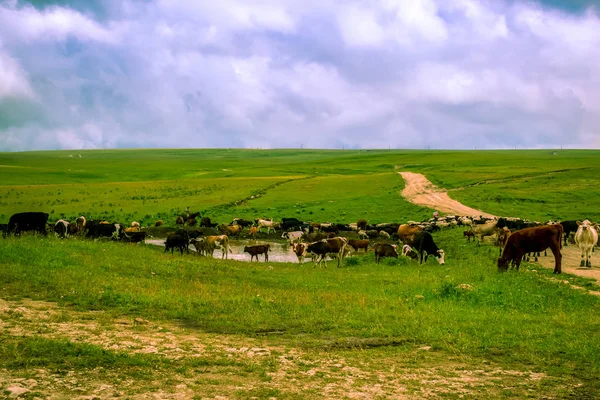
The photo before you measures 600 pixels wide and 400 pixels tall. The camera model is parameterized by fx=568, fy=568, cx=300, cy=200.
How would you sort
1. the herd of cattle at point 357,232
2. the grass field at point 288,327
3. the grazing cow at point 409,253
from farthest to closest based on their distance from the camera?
the grazing cow at point 409,253 → the herd of cattle at point 357,232 → the grass field at point 288,327

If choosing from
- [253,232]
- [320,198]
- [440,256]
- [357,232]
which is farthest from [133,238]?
[320,198]

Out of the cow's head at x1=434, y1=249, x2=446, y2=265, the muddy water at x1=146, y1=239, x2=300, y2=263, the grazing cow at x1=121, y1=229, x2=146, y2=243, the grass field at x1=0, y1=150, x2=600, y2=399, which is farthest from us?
the muddy water at x1=146, y1=239, x2=300, y2=263

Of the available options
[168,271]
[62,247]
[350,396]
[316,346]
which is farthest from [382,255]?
[350,396]

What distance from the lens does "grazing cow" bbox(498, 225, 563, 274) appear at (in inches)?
842

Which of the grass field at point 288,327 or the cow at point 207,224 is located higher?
the grass field at point 288,327

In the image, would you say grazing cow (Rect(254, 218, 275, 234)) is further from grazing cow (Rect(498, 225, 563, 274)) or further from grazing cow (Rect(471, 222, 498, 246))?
grazing cow (Rect(498, 225, 563, 274))

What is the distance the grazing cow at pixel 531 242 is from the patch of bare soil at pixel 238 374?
39.4ft

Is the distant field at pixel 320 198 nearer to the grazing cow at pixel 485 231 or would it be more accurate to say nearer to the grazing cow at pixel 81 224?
the grazing cow at pixel 81 224

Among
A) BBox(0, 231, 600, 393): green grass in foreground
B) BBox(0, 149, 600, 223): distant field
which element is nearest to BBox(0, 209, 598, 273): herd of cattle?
BBox(0, 231, 600, 393): green grass in foreground

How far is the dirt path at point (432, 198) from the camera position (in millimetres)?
48719

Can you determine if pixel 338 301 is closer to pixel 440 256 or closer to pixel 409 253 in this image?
pixel 440 256

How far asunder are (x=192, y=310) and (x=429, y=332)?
587 cm

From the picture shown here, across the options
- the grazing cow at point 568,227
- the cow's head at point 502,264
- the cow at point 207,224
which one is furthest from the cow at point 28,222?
the grazing cow at point 568,227

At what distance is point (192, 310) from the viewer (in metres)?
14.3
